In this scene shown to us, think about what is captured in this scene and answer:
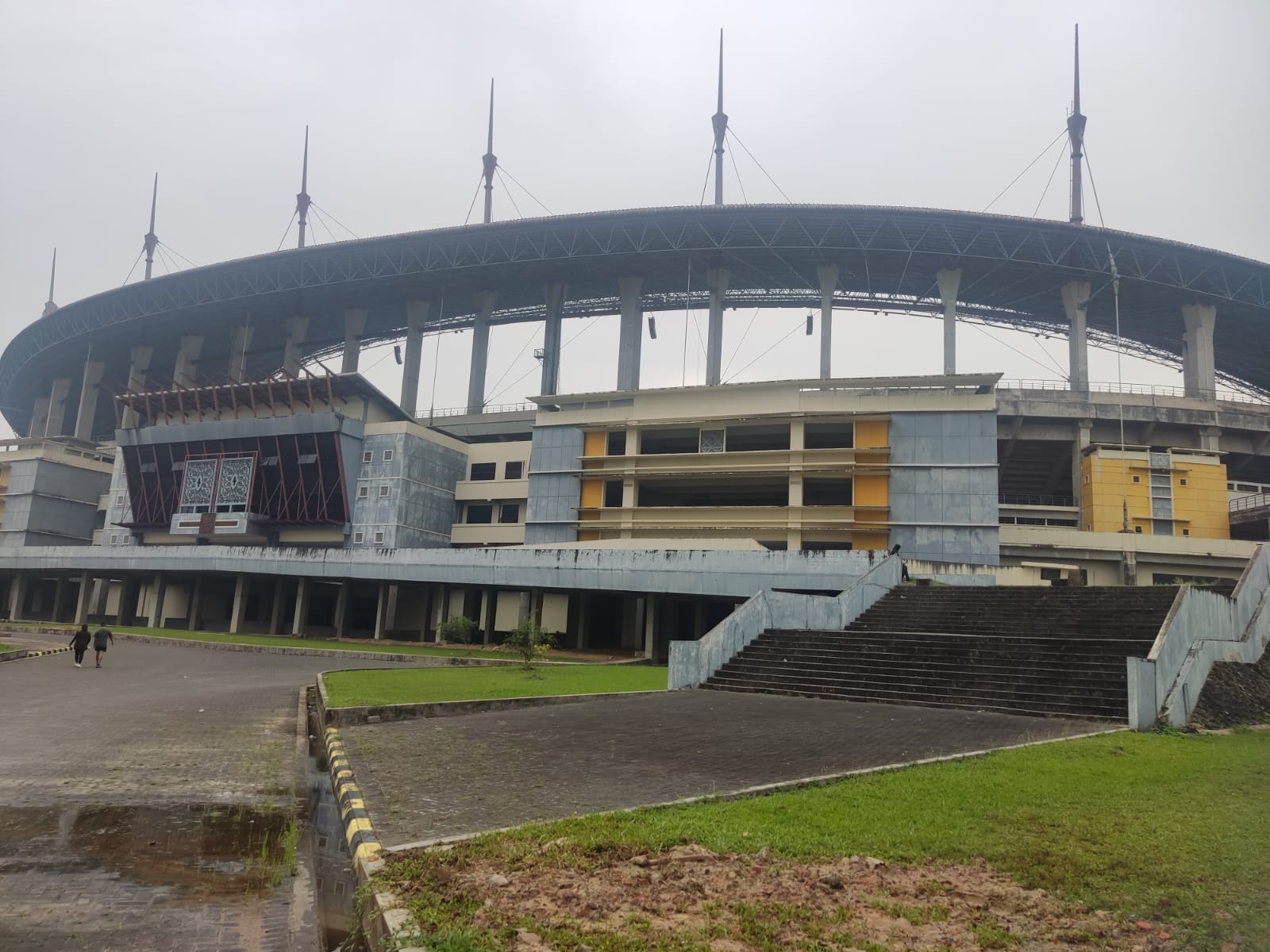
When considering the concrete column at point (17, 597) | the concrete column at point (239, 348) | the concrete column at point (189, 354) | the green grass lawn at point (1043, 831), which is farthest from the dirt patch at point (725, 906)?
the concrete column at point (189, 354)

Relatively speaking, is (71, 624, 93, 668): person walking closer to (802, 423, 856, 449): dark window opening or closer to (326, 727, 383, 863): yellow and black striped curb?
(326, 727, 383, 863): yellow and black striped curb

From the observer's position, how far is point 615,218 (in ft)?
193

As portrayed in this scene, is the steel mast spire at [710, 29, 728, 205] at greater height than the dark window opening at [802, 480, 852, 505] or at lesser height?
greater

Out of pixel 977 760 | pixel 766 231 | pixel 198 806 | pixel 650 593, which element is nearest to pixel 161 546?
pixel 650 593

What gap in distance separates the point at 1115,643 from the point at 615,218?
47.2 m

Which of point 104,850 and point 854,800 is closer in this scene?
point 104,850

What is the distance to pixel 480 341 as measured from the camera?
67.8m

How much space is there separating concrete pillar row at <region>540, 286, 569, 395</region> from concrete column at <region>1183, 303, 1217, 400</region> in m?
41.6

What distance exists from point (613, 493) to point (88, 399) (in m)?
61.5

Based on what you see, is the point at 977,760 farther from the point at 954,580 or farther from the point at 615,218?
the point at 615,218

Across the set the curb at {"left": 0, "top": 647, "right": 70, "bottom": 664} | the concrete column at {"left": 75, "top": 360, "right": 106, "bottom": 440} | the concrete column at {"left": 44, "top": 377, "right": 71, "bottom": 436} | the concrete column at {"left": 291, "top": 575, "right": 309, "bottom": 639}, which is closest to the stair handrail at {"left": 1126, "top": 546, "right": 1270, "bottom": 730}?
the curb at {"left": 0, "top": 647, "right": 70, "bottom": 664}

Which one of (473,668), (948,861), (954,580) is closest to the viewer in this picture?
(948,861)

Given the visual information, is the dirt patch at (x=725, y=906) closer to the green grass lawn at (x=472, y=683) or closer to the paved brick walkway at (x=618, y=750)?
the paved brick walkway at (x=618, y=750)

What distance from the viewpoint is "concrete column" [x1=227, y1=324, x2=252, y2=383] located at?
246 ft
